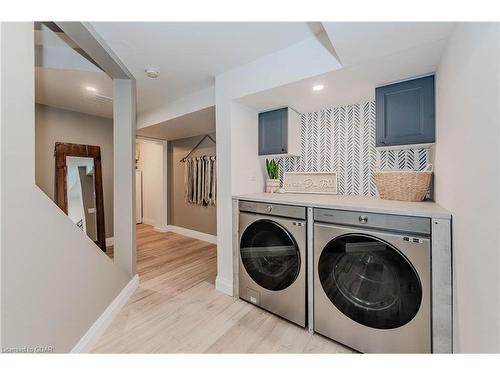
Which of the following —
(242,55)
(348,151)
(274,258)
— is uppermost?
(242,55)

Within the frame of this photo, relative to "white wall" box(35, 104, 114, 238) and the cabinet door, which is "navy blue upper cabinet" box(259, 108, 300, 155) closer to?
the cabinet door

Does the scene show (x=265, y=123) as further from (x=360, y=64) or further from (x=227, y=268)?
(x=227, y=268)

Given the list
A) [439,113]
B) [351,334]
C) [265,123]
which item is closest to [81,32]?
[265,123]

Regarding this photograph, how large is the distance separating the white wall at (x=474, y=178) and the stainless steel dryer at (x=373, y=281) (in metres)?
0.15

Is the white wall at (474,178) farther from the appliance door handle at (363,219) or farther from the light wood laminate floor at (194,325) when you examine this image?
the light wood laminate floor at (194,325)

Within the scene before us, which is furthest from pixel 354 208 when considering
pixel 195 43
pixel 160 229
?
pixel 160 229

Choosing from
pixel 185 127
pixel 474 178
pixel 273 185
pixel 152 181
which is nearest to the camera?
pixel 474 178

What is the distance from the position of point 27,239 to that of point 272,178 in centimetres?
195

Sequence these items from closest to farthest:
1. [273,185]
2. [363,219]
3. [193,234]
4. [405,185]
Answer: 1. [363,219]
2. [405,185]
3. [273,185]
4. [193,234]

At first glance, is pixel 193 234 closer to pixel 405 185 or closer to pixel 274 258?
pixel 274 258

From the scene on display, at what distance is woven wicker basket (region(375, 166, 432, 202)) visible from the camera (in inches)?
56.3

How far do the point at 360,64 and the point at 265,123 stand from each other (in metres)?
1.05

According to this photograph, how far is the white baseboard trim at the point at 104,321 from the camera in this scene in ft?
4.43

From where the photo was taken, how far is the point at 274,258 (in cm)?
176
